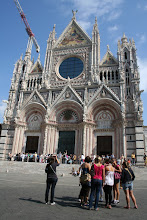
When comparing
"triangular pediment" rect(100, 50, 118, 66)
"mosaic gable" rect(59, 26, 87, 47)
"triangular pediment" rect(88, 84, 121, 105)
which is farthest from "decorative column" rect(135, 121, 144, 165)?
"mosaic gable" rect(59, 26, 87, 47)

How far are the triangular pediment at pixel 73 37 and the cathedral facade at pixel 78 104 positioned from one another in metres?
0.17

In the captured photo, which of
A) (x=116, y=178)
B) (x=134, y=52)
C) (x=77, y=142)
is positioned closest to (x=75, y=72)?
(x=134, y=52)

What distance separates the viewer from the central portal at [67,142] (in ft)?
65.4

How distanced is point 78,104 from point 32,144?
24.1ft

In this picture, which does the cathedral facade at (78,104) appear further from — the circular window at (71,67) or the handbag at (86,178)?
the handbag at (86,178)

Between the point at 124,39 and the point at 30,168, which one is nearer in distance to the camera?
the point at 30,168

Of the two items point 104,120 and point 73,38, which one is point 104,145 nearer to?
point 104,120

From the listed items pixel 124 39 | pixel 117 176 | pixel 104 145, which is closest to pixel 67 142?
pixel 104 145

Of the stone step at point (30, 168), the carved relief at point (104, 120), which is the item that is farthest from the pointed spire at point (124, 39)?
the stone step at point (30, 168)

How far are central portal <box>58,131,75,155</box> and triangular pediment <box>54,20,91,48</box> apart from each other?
41.9 ft

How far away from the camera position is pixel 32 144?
21.1 meters

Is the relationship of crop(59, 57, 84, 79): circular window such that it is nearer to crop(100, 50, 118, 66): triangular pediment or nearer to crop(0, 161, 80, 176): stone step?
crop(100, 50, 118, 66): triangular pediment

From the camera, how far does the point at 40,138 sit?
20.8 m

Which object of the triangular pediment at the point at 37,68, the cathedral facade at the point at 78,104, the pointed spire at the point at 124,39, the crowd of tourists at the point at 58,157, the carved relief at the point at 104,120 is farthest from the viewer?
the triangular pediment at the point at 37,68
